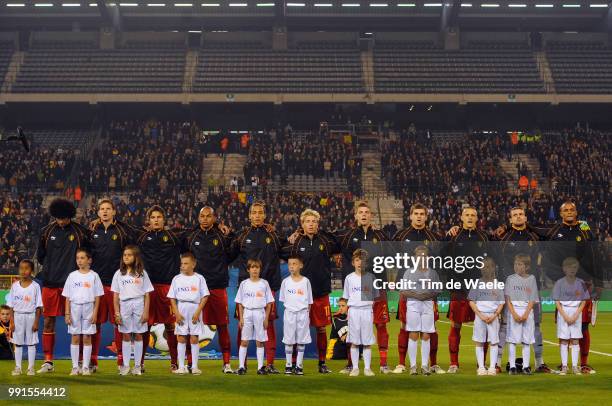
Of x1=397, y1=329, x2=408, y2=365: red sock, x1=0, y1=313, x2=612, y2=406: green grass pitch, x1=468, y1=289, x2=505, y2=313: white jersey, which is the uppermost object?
x1=468, y1=289, x2=505, y2=313: white jersey

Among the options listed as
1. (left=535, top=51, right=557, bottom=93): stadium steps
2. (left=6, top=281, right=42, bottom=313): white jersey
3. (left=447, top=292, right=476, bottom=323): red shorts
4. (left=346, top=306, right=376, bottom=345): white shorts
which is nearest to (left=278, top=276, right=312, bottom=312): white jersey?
(left=346, top=306, right=376, bottom=345): white shorts

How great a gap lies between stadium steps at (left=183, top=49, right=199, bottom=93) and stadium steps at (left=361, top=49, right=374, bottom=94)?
9739 millimetres

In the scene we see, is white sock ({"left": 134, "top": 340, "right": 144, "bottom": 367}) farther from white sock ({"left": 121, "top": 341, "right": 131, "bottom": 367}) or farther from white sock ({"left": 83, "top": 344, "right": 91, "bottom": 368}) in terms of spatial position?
white sock ({"left": 83, "top": 344, "right": 91, "bottom": 368})

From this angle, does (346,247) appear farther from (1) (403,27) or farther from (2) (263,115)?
(1) (403,27)

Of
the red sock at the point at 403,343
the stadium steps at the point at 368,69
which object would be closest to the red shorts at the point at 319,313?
the red sock at the point at 403,343

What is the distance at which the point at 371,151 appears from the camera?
4734cm

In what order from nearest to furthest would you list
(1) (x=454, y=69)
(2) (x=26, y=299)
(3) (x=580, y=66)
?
(2) (x=26, y=299), (1) (x=454, y=69), (3) (x=580, y=66)

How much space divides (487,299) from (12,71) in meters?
43.1

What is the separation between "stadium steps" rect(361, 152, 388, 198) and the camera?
1705 inches

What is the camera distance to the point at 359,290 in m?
13.0

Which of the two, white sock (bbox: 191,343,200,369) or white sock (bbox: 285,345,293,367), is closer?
white sock (bbox: 191,343,200,369)

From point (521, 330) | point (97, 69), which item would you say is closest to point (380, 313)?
point (521, 330)

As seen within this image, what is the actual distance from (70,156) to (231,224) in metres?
11.4

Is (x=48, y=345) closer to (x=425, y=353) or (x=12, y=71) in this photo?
(x=425, y=353)
